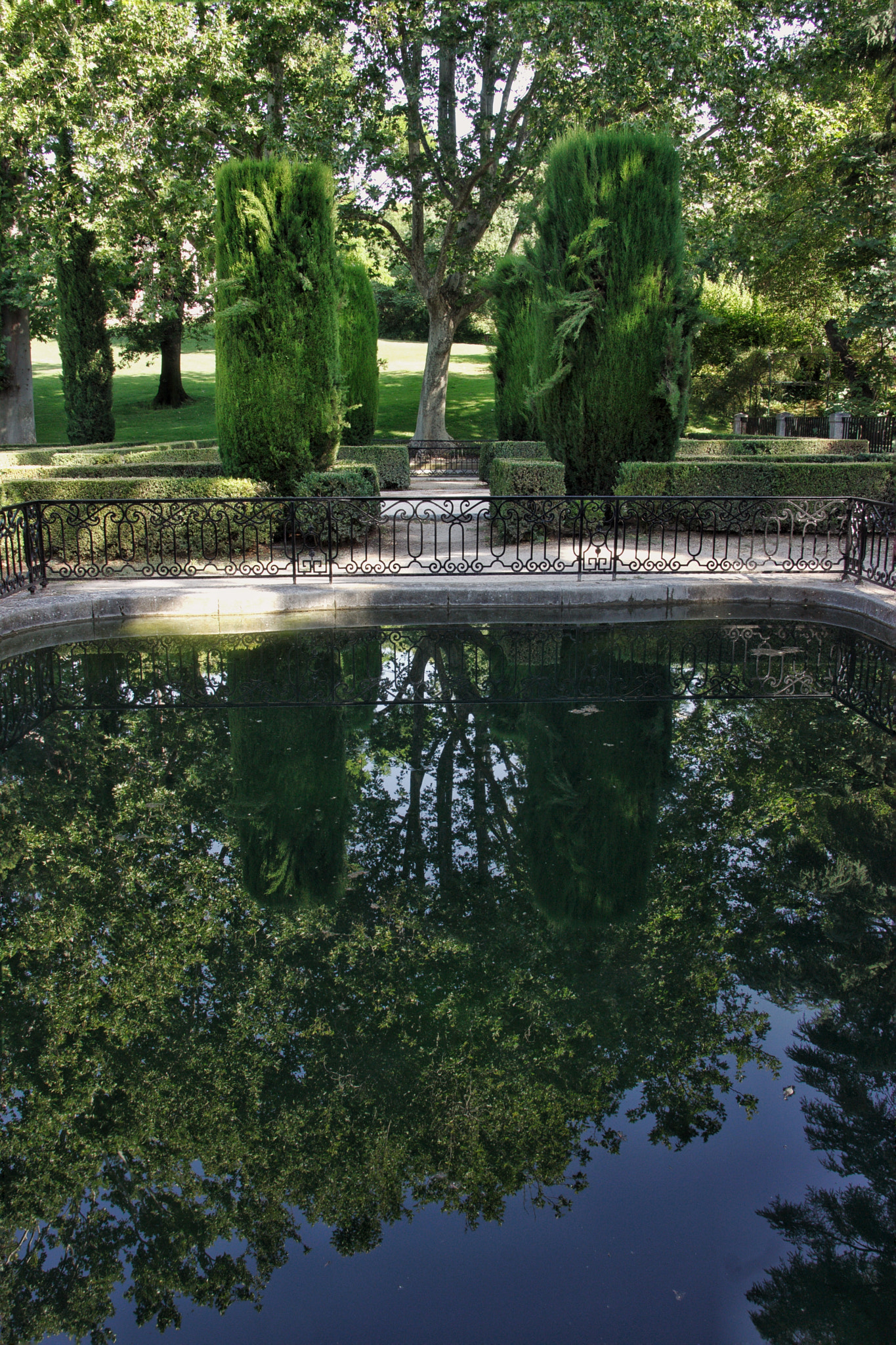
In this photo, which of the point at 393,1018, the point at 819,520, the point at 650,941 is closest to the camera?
the point at 393,1018

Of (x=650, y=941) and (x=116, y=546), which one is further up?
(x=116, y=546)

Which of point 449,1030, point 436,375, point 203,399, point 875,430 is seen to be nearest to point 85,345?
point 436,375

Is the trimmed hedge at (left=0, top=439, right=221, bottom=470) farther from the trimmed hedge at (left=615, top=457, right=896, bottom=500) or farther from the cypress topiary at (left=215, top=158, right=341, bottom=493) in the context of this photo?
the trimmed hedge at (left=615, top=457, right=896, bottom=500)

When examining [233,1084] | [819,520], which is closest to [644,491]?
[819,520]

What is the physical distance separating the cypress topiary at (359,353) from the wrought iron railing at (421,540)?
8349 mm

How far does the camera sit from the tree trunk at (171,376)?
31.5 meters

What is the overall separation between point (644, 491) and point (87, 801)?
9752 millimetres

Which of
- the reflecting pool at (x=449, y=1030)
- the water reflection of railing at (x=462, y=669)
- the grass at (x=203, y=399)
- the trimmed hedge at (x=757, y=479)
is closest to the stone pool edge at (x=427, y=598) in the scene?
the water reflection of railing at (x=462, y=669)

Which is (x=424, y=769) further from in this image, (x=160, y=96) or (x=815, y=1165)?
(x=160, y=96)

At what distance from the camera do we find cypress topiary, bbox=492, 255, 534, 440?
2058 cm

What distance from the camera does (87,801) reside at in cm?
550

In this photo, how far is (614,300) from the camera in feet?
44.1

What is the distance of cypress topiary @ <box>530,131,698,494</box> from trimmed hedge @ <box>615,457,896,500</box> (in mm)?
748

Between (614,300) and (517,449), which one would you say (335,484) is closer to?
(614,300)
